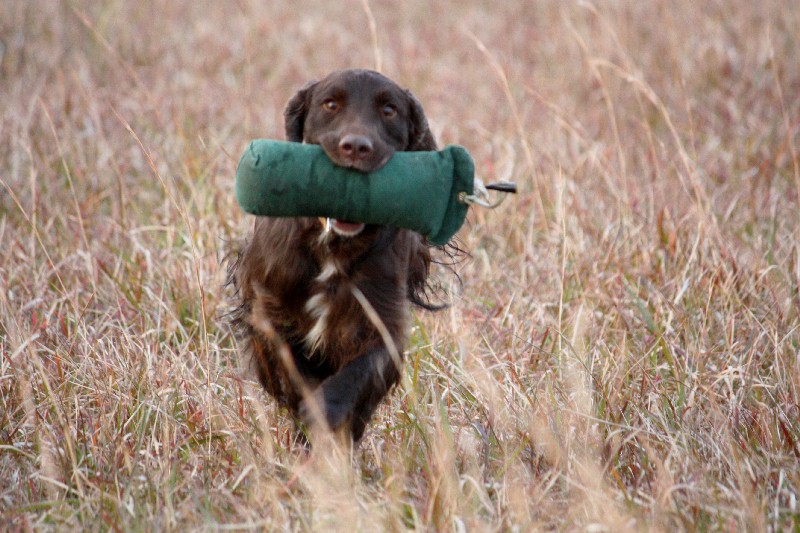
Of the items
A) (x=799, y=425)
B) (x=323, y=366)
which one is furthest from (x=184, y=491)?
(x=799, y=425)

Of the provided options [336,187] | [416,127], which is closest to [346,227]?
[336,187]

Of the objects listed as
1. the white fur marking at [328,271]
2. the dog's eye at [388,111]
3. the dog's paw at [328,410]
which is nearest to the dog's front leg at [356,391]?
the dog's paw at [328,410]

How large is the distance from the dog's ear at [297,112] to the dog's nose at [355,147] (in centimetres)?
53

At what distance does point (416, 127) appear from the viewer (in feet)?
11.0

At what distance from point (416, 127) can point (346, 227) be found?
23.3 inches

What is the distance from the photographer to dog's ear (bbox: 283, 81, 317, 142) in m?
3.30

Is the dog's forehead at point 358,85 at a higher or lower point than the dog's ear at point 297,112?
higher

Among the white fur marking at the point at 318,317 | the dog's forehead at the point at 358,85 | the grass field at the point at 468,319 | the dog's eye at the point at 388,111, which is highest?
the dog's forehead at the point at 358,85

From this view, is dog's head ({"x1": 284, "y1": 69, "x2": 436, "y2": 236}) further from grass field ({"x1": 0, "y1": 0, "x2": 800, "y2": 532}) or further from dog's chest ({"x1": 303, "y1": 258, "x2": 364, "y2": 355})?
grass field ({"x1": 0, "y1": 0, "x2": 800, "y2": 532})

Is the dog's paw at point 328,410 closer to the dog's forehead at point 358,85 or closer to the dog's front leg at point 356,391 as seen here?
the dog's front leg at point 356,391

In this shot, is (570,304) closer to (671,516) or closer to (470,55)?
(671,516)

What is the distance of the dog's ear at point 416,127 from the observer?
3.32m

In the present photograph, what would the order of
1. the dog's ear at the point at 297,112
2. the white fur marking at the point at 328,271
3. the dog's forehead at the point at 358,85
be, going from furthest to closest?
the dog's ear at the point at 297,112, the dog's forehead at the point at 358,85, the white fur marking at the point at 328,271

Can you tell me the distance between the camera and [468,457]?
9.89 ft
